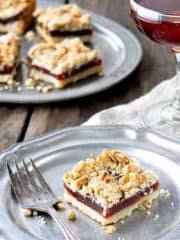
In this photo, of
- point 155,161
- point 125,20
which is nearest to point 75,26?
point 125,20

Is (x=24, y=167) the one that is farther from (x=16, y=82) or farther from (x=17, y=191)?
(x=16, y=82)

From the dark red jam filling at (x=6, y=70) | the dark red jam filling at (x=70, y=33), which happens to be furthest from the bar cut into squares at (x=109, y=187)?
the dark red jam filling at (x=70, y=33)

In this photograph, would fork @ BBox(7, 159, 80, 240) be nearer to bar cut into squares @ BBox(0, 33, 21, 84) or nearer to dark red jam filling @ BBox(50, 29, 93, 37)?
bar cut into squares @ BBox(0, 33, 21, 84)

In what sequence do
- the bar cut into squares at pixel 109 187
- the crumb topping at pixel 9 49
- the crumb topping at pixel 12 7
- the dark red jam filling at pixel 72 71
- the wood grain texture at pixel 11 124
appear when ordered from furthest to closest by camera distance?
the crumb topping at pixel 12 7 → the crumb topping at pixel 9 49 → the dark red jam filling at pixel 72 71 → the wood grain texture at pixel 11 124 → the bar cut into squares at pixel 109 187

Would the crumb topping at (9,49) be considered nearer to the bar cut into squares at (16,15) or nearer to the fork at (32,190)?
the bar cut into squares at (16,15)

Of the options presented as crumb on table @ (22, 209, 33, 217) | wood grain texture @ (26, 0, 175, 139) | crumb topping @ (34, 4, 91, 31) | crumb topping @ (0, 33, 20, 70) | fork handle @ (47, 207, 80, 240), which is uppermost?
fork handle @ (47, 207, 80, 240)

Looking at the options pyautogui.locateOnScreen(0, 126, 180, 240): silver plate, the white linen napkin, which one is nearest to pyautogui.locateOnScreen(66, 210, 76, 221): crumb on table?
pyautogui.locateOnScreen(0, 126, 180, 240): silver plate
